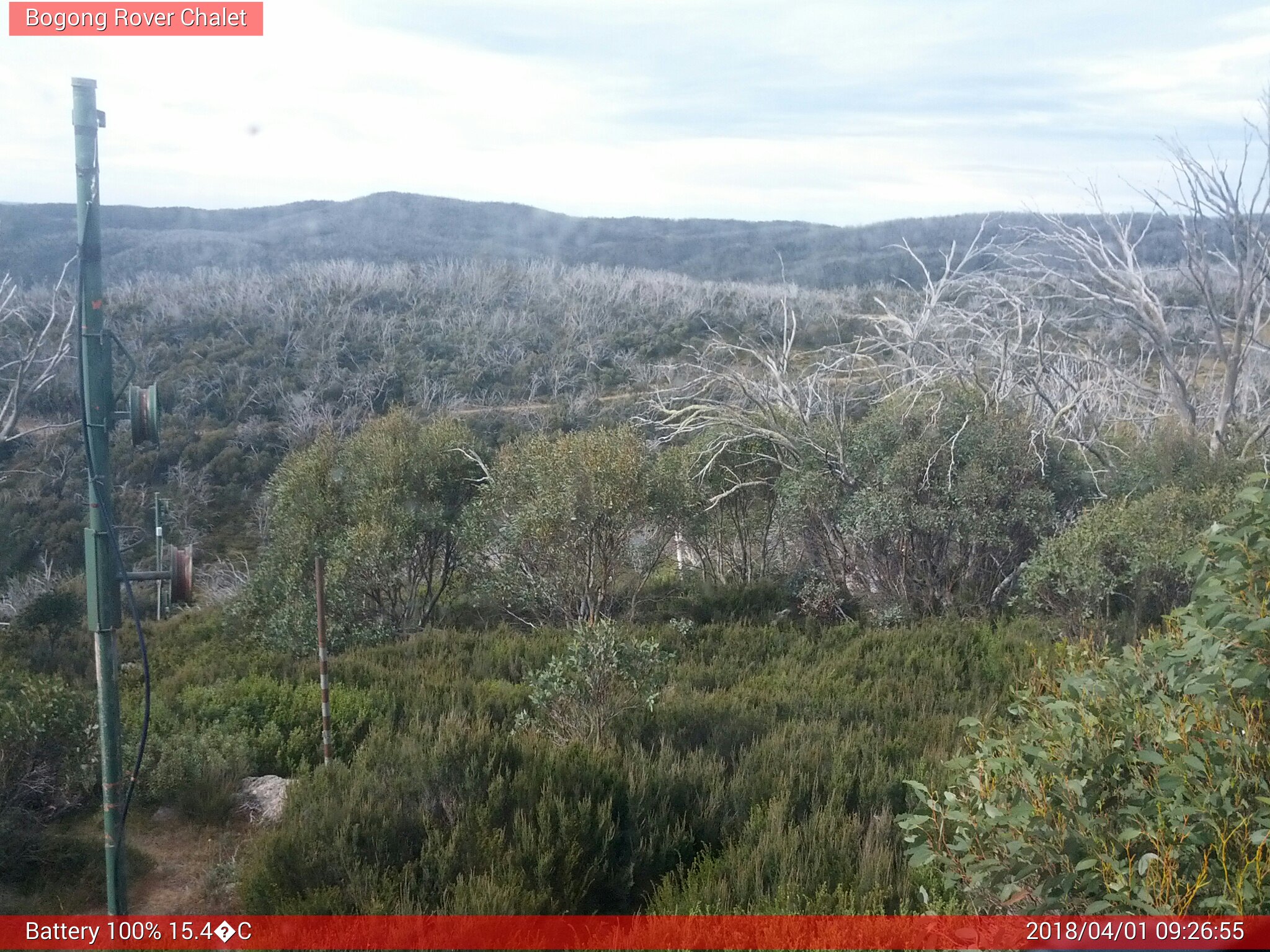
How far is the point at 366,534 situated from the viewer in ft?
39.0

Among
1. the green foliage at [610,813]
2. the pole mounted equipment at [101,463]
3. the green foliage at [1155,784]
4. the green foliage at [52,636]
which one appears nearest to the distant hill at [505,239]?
the green foliage at [52,636]

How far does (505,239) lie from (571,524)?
2105 inches

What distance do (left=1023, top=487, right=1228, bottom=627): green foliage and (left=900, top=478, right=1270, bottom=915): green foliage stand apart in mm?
6281

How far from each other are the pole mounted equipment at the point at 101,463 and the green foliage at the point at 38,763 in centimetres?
170

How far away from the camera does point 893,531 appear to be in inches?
467

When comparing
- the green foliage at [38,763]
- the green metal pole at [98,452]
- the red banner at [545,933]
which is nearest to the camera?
the red banner at [545,933]

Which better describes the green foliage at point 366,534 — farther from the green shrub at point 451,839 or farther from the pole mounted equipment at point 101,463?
the pole mounted equipment at point 101,463

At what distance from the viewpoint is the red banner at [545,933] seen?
3586 mm

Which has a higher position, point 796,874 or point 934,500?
point 934,500

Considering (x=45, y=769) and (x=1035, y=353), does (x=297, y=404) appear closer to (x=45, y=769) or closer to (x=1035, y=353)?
(x=1035, y=353)

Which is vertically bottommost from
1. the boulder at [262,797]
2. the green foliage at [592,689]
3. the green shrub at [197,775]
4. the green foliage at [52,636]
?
the green foliage at [52,636]

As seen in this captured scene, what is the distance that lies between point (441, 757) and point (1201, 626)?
12.0 feet

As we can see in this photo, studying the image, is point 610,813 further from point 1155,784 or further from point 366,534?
point 366,534

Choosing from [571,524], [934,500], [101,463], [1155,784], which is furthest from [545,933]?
[934,500]
